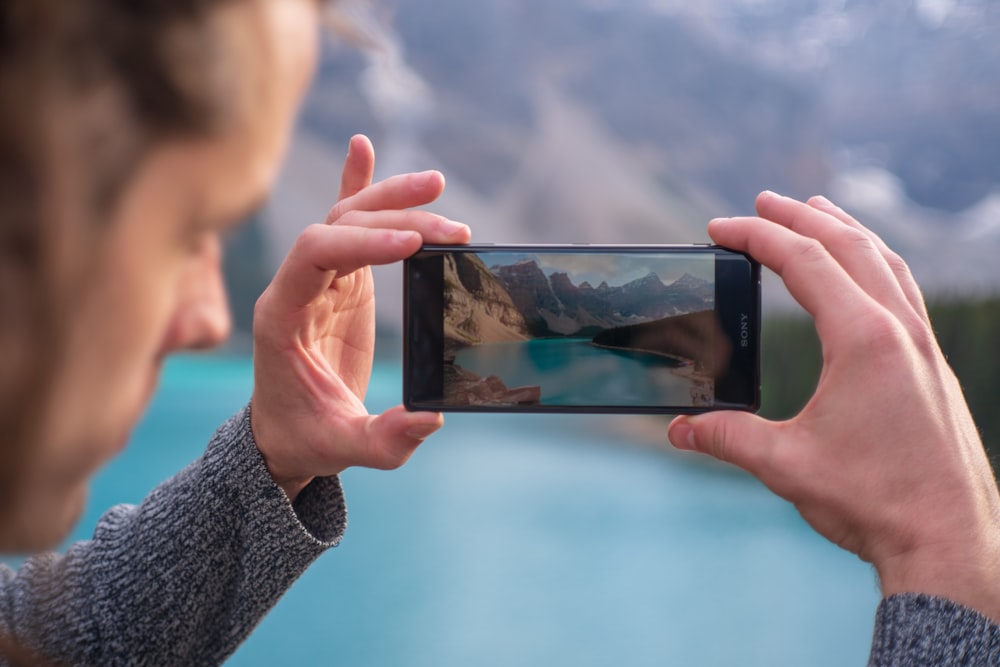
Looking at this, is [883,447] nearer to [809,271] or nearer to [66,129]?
[809,271]

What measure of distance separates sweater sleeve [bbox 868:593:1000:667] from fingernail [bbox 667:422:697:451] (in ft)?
0.59

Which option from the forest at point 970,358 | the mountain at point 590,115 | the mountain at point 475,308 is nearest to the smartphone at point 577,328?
the mountain at point 475,308

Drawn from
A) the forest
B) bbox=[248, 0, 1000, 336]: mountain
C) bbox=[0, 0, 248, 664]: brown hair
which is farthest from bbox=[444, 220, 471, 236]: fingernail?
bbox=[248, 0, 1000, 336]: mountain

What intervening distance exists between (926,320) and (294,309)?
47cm

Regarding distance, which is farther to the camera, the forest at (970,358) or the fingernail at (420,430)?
the forest at (970,358)

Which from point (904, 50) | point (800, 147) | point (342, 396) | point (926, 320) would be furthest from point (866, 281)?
A: point (800, 147)

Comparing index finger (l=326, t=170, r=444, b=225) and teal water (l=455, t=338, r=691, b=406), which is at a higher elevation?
index finger (l=326, t=170, r=444, b=225)

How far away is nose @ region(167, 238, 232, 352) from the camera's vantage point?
1.41ft

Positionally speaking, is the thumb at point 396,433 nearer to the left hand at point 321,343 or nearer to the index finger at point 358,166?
the left hand at point 321,343

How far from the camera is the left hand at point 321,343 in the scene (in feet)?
1.93

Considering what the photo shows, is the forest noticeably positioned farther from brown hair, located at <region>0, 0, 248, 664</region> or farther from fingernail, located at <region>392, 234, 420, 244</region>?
brown hair, located at <region>0, 0, 248, 664</region>

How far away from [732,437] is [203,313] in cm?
37

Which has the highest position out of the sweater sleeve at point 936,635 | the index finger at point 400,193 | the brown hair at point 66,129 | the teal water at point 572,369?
the index finger at point 400,193

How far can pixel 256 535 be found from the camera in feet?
2.11
